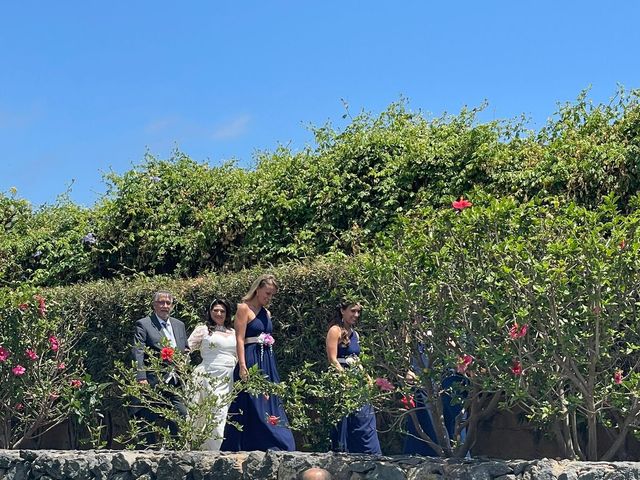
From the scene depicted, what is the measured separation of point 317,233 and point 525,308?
580cm

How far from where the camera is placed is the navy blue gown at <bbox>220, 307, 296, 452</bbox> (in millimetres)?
9617

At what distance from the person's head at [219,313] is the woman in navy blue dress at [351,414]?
4.08 ft

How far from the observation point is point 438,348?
732 centimetres

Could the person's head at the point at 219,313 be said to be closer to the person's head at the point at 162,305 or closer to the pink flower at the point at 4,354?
the person's head at the point at 162,305

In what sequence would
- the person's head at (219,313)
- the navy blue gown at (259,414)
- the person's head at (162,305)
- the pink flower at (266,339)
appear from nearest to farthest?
the navy blue gown at (259,414)
the pink flower at (266,339)
the person's head at (162,305)
the person's head at (219,313)

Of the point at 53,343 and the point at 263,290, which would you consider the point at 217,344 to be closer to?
the point at 263,290

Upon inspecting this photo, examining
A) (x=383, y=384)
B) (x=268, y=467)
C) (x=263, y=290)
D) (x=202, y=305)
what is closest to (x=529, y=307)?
(x=383, y=384)

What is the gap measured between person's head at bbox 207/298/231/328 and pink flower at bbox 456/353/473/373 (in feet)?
12.3

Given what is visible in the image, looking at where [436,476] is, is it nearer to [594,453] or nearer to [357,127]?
[594,453]

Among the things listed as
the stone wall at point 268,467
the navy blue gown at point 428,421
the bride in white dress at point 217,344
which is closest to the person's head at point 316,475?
the stone wall at point 268,467

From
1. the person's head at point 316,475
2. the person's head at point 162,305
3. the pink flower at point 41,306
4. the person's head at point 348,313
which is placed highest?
the pink flower at point 41,306

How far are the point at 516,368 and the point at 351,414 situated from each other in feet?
9.25

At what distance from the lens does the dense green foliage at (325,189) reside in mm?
11000

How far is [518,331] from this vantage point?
6699 millimetres
